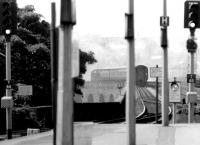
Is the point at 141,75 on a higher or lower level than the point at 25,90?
higher

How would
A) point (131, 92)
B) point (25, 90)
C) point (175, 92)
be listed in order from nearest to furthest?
point (131, 92), point (175, 92), point (25, 90)

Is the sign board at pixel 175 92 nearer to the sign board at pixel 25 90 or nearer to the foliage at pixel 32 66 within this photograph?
the sign board at pixel 25 90

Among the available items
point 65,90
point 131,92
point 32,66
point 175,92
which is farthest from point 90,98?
point 65,90

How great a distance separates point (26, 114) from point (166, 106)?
21.7 meters

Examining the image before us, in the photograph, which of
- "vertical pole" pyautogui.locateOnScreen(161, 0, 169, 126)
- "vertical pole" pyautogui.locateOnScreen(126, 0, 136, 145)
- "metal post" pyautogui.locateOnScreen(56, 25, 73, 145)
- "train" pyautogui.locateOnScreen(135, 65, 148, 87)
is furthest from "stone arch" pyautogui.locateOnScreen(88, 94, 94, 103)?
"metal post" pyautogui.locateOnScreen(56, 25, 73, 145)

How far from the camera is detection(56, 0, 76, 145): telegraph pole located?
278 inches

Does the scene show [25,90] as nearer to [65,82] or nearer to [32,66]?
[65,82]

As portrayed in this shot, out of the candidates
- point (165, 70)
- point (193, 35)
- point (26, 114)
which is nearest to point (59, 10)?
point (165, 70)

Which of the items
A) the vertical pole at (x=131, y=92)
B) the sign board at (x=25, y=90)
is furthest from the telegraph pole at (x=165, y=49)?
the sign board at (x=25, y=90)

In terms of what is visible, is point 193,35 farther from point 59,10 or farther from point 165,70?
point 59,10

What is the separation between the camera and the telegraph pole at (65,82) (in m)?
7.05

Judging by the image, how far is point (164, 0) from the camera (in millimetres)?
16656

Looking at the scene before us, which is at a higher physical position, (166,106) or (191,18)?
(191,18)

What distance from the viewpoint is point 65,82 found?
279 inches
